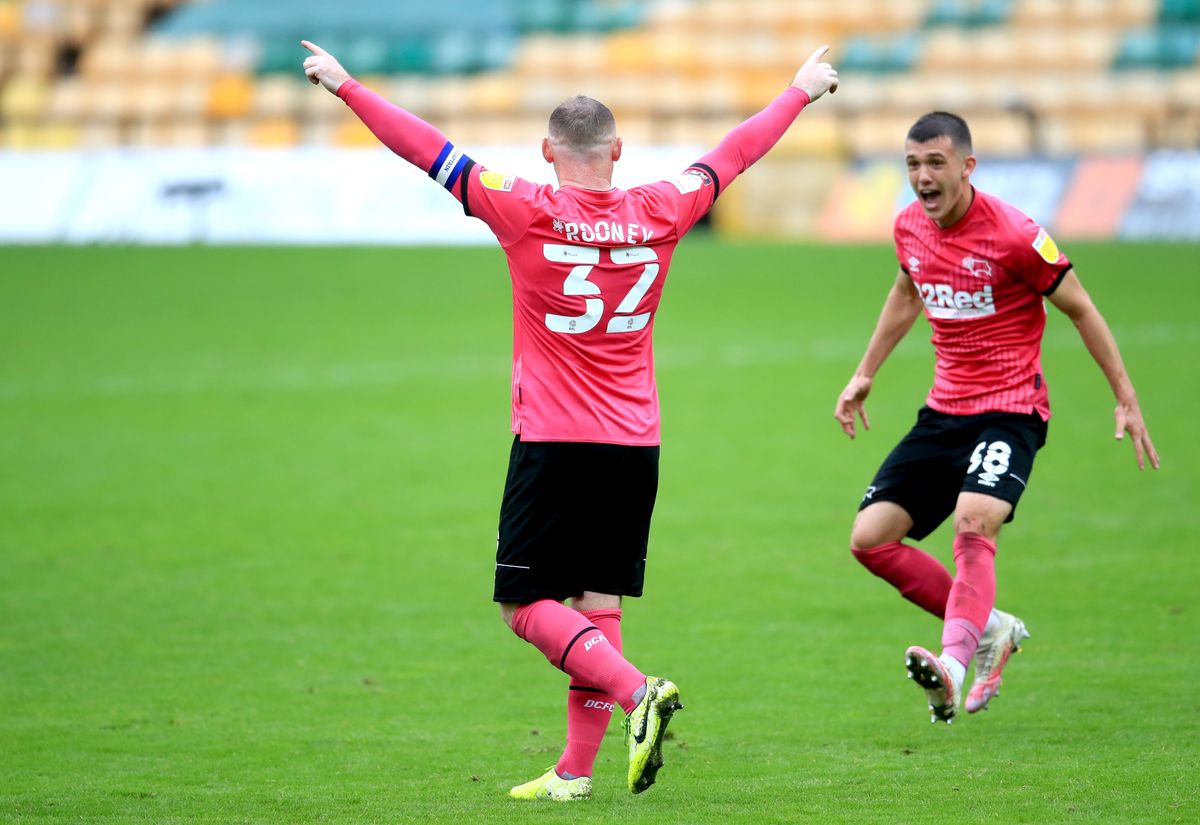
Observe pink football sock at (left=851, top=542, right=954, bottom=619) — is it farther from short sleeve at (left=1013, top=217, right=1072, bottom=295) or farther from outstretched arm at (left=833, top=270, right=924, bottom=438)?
short sleeve at (left=1013, top=217, right=1072, bottom=295)

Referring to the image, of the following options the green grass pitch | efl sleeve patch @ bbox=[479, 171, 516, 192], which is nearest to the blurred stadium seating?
the green grass pitch

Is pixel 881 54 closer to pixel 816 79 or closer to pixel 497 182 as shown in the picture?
pixel 816 79

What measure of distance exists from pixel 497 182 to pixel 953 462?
6.99 feet

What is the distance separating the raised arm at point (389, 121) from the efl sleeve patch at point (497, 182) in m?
0.10

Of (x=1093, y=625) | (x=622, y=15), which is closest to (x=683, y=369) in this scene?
(x=1093, y=625)

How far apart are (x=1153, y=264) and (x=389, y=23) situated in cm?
2124

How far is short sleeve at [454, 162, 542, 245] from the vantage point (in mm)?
4742

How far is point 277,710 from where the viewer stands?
5.95 meters

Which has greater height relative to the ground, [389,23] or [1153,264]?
[389,23]

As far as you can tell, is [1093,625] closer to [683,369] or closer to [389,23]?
[683,369]

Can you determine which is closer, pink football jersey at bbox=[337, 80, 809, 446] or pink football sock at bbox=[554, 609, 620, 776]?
pink football jersey at bbox=[337, 80, 809, 446]

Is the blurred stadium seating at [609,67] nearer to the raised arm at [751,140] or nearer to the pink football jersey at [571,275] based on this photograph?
the raised arm at [751,140]

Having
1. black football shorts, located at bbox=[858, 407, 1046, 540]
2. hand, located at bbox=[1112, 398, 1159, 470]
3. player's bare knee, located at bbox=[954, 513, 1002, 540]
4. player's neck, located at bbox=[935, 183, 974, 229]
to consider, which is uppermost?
player's neck, located at bbox=[935, 183, 974, 229]

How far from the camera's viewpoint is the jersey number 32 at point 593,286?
477 centimetres
